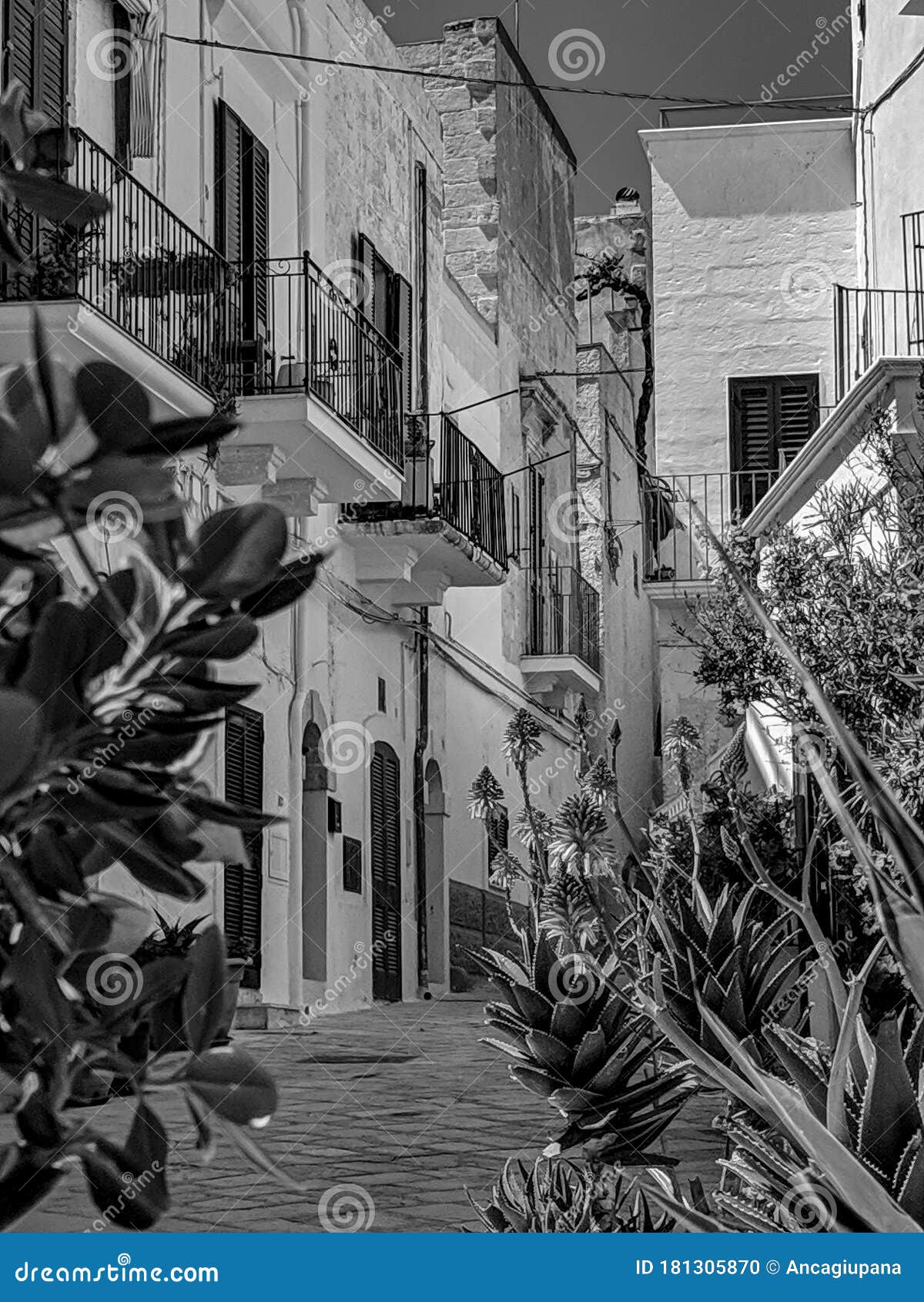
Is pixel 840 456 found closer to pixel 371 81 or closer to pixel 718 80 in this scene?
pixel 371 81

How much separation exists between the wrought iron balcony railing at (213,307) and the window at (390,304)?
1.11m

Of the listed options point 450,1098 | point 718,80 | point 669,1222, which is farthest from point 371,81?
point 669,1222

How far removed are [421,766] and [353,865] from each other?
249 cm

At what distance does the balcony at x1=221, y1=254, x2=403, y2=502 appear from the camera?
12.0 meters

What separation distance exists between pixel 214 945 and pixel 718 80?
1823 centimetres

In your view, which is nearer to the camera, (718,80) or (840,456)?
(840,456)

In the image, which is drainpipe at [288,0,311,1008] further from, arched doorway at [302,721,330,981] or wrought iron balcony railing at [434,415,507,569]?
wrought iron balcony railing at [434,415,507,569]

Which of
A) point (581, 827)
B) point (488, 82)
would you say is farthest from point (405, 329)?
point (581, 827)

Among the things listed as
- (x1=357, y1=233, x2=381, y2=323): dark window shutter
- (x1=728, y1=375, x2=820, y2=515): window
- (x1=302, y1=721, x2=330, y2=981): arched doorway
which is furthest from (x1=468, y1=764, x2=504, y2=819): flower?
(x1=728, y1=375, x2=820, y2=515): window

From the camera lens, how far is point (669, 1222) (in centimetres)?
274

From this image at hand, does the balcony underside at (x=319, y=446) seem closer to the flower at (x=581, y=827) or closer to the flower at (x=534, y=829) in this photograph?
the flower at (x=534, y=829)

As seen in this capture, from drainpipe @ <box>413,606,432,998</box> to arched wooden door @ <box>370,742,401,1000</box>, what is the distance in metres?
0.52

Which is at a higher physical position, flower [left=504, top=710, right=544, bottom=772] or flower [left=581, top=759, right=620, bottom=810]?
flower [left=504, top=710, right=544, bottom=772]

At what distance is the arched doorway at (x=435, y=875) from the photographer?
1727 centimetres
